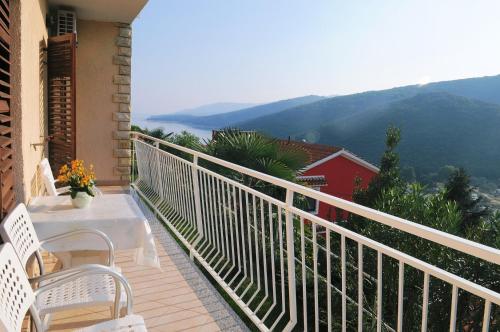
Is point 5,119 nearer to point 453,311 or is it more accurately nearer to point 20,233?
point 20,233

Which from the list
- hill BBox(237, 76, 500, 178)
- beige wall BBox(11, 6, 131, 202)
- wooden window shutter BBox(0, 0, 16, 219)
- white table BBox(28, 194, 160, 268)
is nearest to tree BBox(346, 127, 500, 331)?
white table BBox(28, 194, 160, 268)

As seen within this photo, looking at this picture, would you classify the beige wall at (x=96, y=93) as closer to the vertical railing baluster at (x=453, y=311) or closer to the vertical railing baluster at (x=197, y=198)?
the vertical railing baluster at (x=197, y=198)

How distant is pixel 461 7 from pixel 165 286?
35.8 metres

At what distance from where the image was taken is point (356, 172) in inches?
1206

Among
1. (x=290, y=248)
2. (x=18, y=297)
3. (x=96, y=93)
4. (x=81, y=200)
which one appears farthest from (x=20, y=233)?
(x=96, y=93)

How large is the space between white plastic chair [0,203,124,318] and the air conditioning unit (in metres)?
4.83

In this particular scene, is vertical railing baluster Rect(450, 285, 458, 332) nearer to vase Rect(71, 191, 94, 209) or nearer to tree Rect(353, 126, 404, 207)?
vase Rect(71, 191, 94, 209)

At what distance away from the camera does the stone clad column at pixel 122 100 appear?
7.64 m

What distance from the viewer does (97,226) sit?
3.00m

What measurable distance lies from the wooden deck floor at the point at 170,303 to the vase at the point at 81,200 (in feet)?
2.59

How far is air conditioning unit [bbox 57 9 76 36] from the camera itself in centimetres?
635

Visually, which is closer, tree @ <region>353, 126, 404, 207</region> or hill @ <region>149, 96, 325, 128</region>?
tree @ <region>353, 126, 404, 207</region>

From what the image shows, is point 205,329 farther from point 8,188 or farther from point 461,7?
point 461,7

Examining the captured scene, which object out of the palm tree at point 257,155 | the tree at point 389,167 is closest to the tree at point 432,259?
the palm tree at point 257,155
